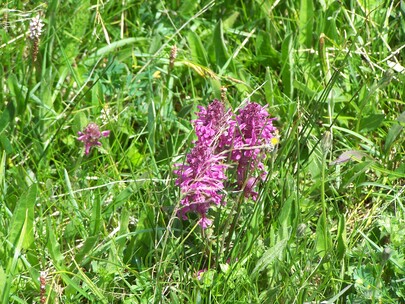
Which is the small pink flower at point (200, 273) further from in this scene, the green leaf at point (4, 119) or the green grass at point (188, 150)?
the green leaf at point (4, 119)

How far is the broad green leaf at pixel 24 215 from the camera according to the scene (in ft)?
7.77

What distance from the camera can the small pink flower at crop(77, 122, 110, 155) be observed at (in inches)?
108

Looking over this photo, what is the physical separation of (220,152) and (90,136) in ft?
2.02

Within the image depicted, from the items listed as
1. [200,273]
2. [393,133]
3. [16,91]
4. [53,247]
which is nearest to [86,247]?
[53,247]

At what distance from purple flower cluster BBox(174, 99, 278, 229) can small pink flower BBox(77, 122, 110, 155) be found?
20.0 inches

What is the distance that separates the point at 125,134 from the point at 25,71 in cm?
48

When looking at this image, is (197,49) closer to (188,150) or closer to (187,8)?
(187,8)

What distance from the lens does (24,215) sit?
238cm

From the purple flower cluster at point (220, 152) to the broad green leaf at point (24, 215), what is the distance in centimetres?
44

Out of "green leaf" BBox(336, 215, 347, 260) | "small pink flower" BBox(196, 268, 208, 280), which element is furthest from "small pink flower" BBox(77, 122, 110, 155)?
"green leaf" BBox(336, 215, 347, 260)

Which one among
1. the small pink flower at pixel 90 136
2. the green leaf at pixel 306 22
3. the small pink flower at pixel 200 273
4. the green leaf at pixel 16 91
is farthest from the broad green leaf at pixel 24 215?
the green leaf at pixel 306 22

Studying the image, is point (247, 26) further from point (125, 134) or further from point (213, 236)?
point (213, 236)

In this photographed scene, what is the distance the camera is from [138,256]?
248 cm

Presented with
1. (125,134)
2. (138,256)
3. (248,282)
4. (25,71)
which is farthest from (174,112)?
(248,282)
